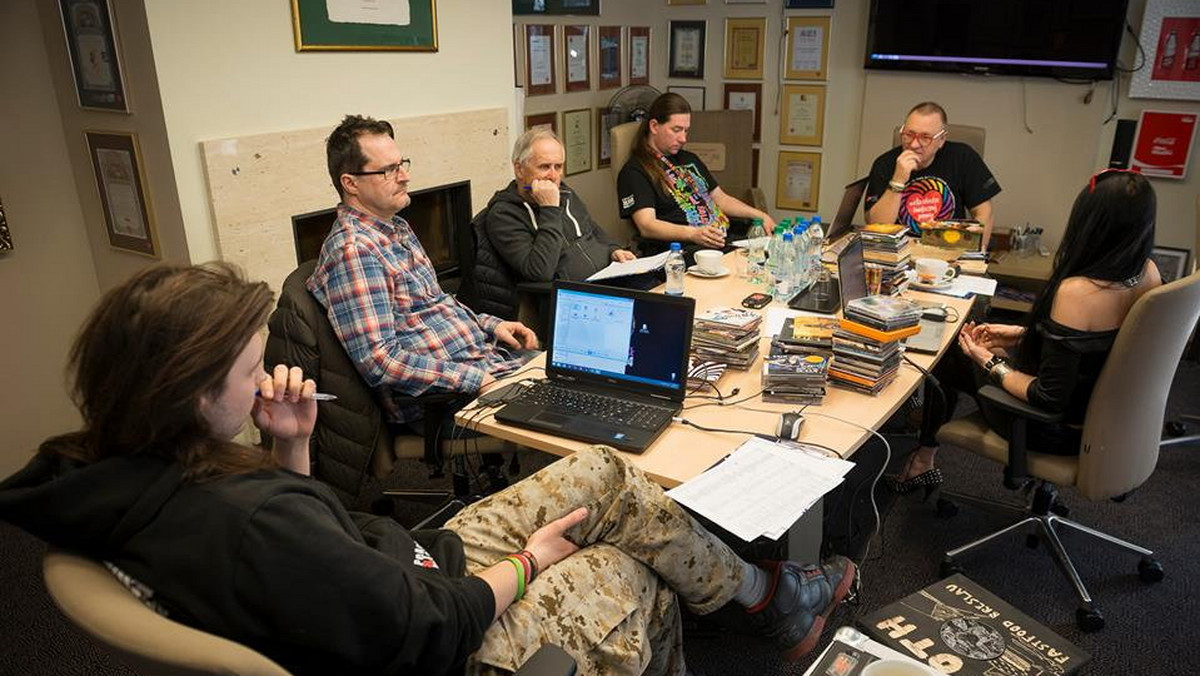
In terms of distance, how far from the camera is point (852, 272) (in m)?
2.54

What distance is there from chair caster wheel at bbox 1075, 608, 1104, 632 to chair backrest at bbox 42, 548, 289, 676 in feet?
7.01

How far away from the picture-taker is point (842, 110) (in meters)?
5.06

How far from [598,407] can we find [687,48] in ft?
13.4

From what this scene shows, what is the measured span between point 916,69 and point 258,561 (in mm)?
4657

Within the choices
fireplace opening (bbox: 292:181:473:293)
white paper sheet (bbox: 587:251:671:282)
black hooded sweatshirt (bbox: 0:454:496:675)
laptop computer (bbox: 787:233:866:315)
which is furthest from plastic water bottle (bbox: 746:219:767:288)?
black hooded sweatshirt (bbox: 0:454:496:675)

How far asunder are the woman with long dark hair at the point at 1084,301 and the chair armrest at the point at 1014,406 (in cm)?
2

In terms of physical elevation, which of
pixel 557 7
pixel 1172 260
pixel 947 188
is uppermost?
pixel 557 7

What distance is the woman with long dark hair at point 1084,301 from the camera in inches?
82.4

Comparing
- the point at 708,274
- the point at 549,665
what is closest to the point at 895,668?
the point at 549,665

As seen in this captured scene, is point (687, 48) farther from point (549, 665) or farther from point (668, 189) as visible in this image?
point (549, 665)

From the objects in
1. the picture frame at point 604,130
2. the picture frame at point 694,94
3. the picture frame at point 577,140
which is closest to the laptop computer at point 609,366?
the picture frame at point 577,140

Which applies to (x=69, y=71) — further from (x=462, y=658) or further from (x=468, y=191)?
(x=462, y=658)

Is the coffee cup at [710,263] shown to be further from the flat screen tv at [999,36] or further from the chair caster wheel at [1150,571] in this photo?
the flat screen tv at [999,36]

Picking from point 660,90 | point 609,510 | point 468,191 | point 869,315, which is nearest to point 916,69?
point 660,90
